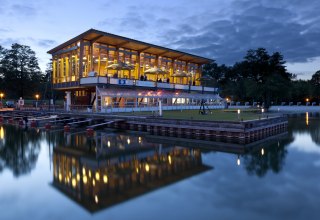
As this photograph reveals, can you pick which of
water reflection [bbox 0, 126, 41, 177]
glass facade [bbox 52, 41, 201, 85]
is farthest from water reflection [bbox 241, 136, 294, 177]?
glass facade [bbox 52, 41, 201, 85]

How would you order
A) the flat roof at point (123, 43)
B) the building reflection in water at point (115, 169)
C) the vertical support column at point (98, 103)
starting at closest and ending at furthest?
the building reflection in water at point (115, 169)
the vertical support column at point (98, 103)
the flat roof at point (123, 43)

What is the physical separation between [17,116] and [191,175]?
39716 mm

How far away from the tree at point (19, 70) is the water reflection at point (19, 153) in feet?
147

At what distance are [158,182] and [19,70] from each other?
6490 centimetres

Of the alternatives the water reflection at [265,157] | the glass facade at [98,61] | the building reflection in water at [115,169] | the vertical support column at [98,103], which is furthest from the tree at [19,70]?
the water reflection at [265,157]

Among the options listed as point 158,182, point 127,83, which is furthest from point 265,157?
point 127,83

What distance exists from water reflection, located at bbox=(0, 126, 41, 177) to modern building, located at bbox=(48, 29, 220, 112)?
11.0m

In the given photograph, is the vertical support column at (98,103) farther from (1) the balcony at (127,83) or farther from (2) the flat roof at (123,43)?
(2) the flat roof at (123,43)

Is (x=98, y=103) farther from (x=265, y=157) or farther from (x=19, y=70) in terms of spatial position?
(x=19, y=70)

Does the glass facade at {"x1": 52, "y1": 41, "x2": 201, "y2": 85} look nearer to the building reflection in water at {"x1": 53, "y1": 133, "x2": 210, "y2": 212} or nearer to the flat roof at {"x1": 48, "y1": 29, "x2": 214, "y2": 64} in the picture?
the flat roof at {"x1": 48, "y1": 29, "x2": 214, "y2": 64}

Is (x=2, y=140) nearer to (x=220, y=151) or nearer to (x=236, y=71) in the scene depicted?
(x=220, y=151)

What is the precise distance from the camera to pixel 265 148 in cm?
1902

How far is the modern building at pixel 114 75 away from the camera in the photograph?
35000 millimetres

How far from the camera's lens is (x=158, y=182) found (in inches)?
436
